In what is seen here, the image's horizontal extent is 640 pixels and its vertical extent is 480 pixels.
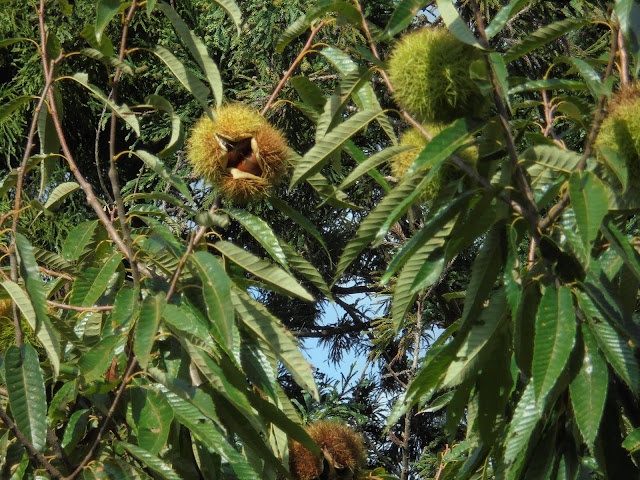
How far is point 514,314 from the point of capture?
1159mm

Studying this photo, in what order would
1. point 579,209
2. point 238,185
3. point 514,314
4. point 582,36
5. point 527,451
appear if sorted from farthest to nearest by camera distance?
point 582,36
point 238,185
point 527,451
point 514,314
point 579,209

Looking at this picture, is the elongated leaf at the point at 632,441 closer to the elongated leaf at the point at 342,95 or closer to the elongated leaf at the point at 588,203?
the elongated leaf at the point at 588,203

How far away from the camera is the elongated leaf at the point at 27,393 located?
4.03ft

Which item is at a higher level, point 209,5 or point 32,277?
point 209,5

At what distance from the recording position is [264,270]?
1357 mm

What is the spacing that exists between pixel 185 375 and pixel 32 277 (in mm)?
346

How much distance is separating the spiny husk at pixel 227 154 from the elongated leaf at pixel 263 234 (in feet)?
0.11

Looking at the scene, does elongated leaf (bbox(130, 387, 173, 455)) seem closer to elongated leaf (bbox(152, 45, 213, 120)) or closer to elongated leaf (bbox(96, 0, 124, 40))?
elongated leaf (bbox(152, 45, 213, 120))

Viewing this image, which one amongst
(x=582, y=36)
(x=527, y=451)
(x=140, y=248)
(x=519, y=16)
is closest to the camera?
(x=527, y=451)

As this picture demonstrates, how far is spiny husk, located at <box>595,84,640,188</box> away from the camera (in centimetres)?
109

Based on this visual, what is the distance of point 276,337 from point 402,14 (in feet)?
1.88

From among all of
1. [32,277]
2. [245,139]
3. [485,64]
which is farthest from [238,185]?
[485,64]

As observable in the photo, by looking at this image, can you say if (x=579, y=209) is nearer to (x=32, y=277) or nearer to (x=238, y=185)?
(x=238, y=185)

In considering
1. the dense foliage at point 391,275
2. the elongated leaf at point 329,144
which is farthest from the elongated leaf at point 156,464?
the elongated leaf at point 329,144
